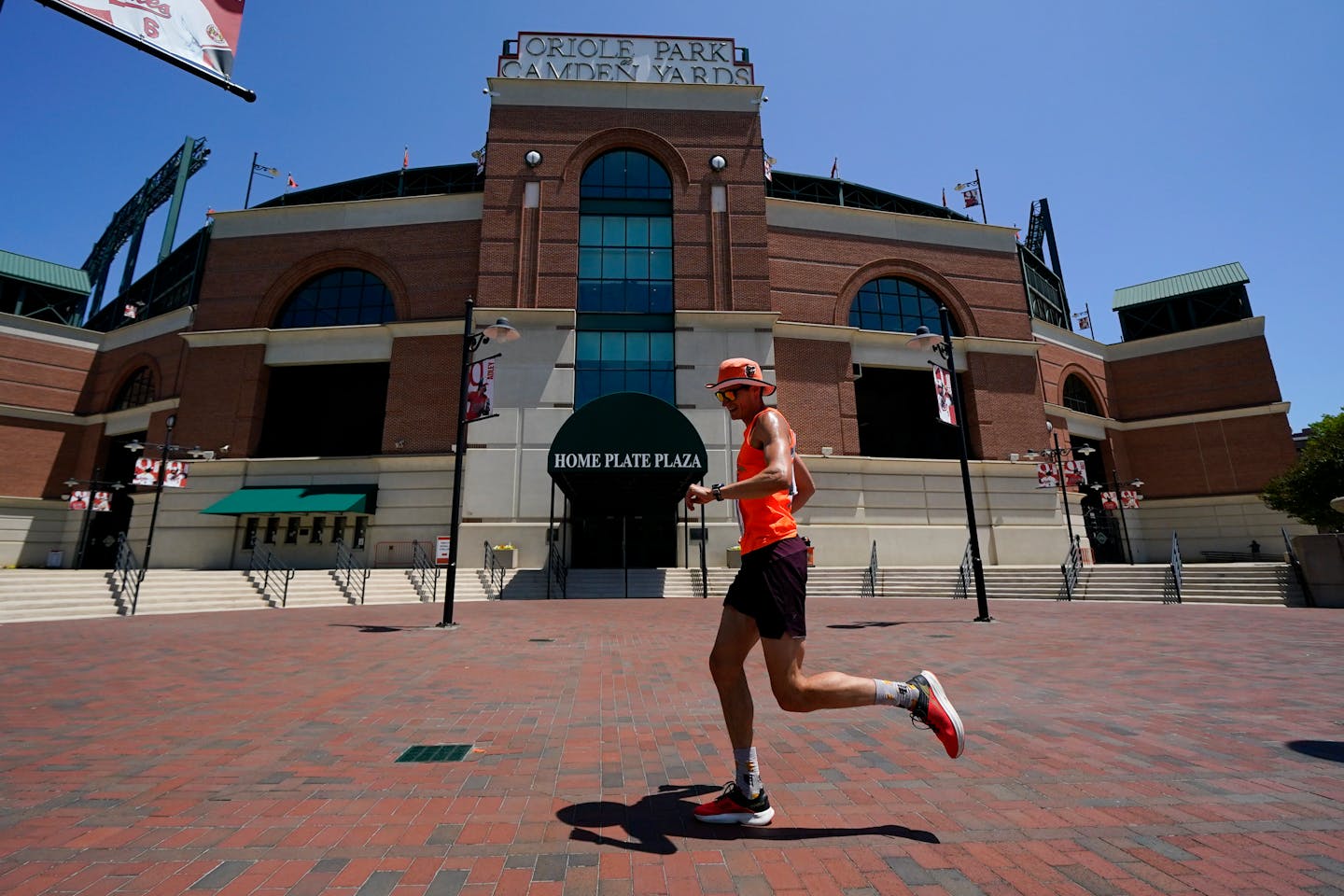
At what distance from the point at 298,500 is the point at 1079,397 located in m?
41.3

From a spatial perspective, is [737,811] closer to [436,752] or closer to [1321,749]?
[436,752]

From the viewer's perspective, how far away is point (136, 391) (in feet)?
95.3

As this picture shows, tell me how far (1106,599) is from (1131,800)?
57.5 ft

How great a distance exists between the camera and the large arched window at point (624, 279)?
23.0 metres

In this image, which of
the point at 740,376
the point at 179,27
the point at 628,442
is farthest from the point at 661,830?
the point at 628,442

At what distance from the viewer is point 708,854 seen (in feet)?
7.69

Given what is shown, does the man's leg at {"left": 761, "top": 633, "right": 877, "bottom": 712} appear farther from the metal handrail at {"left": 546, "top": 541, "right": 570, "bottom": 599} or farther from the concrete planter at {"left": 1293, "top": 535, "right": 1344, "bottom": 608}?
the concrete planter at {"left": 1293, "top": 535, "right": 1344, "bottom": 608}

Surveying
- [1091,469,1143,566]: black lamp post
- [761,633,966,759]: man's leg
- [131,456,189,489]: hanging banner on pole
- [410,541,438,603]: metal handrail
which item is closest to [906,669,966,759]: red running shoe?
[761,633,966,759]: man's leg

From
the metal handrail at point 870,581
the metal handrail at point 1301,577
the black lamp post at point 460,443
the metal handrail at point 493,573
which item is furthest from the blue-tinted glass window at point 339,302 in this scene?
the metal handrail at point 1301,577

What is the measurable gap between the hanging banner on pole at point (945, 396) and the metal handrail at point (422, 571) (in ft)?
48.9

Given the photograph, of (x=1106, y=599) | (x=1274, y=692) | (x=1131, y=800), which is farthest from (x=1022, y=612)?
(x=1131, y=800)

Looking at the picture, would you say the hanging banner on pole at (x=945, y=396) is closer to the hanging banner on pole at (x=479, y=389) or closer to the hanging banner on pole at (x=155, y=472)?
the hanging banner on pole at (x=479, y=389)

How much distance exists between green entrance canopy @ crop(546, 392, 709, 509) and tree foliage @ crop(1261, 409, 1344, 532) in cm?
2894

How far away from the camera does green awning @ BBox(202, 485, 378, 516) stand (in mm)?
21594
